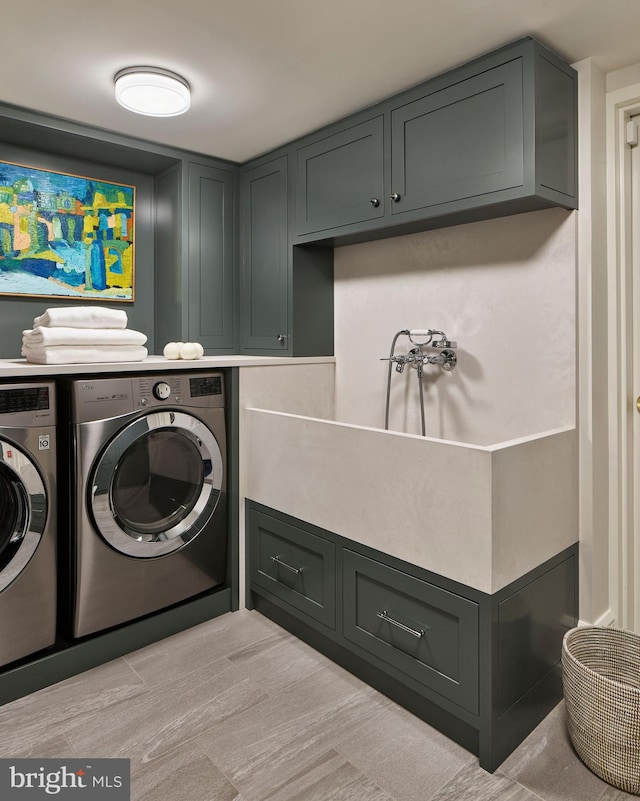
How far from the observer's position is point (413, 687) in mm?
1857

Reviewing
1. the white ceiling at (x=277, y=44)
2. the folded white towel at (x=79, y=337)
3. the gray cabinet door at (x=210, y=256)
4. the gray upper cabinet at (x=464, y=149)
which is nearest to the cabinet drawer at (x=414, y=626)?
the folded white towel at (x=79, y=337)

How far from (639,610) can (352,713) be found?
1252 mm

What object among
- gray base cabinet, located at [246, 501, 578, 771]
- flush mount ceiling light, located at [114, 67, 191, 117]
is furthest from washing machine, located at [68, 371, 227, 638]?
flush mount ceiling light, located at [114, 67, 191, 117]

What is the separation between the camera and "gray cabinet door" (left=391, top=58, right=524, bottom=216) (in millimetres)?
1942

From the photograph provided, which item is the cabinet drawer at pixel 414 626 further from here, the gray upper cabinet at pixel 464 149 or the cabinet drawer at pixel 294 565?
the gray upper cabinet at pixel 464 149

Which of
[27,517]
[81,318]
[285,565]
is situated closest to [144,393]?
[81,318]

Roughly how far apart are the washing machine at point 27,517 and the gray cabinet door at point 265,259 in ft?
4.25

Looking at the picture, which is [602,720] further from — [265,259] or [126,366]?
[265,259]

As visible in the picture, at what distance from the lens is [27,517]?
1.96 metres

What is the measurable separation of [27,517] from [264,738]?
3.59 feet

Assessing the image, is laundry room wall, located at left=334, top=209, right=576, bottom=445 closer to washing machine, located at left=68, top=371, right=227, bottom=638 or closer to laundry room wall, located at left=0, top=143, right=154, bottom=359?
washing machine, located at left=68, top=371, right=227, bottom=638

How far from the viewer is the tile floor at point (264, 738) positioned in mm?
1578

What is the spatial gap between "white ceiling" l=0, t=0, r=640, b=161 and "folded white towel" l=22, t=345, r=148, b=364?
105 centimetres

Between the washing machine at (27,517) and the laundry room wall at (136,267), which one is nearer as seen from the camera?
the washing machine at (27,517)
